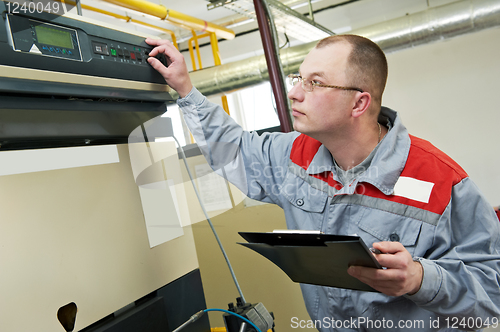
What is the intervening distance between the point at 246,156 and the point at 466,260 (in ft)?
1.96

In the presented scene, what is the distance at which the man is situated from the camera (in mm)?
786

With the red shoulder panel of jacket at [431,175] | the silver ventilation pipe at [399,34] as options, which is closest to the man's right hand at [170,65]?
the red shoulder panel of jacket at [431,175]

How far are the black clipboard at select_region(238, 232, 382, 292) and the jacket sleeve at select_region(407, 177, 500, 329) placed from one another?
18 cm

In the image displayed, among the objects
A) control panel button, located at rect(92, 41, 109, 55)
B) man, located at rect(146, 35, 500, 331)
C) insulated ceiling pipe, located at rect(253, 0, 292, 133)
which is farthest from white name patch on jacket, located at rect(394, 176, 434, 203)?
insulated ceiling pipe, located at rect(253, 0, 292, 133)

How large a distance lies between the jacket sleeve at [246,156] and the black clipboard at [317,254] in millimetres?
331

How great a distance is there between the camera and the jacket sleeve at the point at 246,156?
1062 millimetres

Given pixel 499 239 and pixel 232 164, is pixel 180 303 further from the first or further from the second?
pixel 499 239

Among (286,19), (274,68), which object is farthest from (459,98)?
(274,68)

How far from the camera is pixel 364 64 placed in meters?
0.97

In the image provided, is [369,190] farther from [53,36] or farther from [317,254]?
[53,36]

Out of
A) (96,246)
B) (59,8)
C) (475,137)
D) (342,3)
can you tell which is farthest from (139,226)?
(342,3)

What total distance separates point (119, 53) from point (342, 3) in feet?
10.4

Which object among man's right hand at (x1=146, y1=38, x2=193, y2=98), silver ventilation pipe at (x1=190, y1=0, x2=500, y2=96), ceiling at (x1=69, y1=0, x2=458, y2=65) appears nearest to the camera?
man's right hand at (x1=146, y1=38, x2=193, y2=98)

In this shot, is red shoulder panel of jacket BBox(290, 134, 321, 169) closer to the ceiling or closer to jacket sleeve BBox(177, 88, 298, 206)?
jacket sleeve BBox(177, 88, 298, 206)
